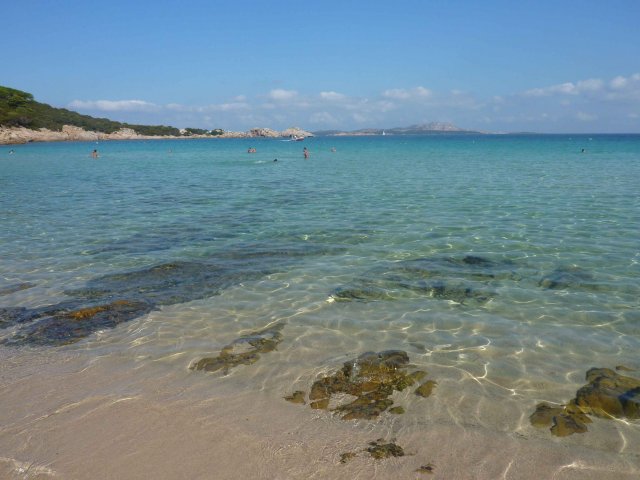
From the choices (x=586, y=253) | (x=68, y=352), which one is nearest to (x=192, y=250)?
(x=68, y=352)

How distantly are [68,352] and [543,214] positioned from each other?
50.9ft

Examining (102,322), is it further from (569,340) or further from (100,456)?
(569,340)

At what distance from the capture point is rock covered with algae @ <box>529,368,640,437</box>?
199 inches

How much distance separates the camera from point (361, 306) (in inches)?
337

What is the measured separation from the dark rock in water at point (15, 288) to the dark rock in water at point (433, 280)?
21.7 ft

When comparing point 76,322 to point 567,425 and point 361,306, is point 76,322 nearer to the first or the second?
point 361,306

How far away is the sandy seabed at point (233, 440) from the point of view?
4266 millimetres

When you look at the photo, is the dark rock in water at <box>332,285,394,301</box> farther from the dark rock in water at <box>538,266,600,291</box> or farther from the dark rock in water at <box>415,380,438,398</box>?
the dark rock in water at <box>538,266,600,291</box>

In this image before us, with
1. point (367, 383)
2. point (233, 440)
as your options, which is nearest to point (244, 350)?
point (367, 383)

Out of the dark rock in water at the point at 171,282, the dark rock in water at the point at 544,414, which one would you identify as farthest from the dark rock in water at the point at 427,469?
the dark rock in water at the point at 171,282

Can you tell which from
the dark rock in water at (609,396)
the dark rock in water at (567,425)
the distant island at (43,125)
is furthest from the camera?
the distant island at (43,125)

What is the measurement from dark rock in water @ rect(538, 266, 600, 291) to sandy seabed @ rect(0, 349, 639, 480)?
475 cm

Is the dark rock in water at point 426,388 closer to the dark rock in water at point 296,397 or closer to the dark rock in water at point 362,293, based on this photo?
the dark rock in water at point 296,397

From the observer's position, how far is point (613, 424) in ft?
16.5
